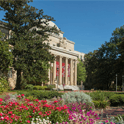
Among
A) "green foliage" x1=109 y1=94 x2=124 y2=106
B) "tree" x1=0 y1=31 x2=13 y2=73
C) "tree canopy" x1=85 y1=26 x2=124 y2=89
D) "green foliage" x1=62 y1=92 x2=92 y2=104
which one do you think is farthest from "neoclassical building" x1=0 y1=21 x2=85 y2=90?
"green foliage" x1=62 y1=92 x2=92 y2=104

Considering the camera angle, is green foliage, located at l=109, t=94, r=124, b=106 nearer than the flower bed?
No

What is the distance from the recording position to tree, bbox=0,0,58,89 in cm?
2875

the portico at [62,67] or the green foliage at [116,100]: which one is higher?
the portico at [62,67]

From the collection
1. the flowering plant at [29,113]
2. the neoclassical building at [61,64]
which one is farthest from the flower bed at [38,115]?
the neoclassical building at [61,64]

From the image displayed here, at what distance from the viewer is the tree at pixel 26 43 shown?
94.3 feet

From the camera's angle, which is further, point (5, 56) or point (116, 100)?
point (5, 56)

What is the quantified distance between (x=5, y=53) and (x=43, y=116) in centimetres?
2179

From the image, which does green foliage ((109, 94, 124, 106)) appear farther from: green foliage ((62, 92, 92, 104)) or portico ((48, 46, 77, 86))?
portico ((48, 46, 77, 86))

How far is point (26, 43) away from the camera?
28922mm

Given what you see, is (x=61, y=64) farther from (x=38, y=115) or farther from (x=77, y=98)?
(x=38, y=115)

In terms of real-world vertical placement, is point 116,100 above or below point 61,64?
below

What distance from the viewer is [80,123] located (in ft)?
21.0

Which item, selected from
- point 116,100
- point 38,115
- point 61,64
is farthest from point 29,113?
point 61,64

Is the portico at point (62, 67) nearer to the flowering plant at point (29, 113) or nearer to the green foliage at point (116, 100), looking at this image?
the green foliage at point (116, 100)
